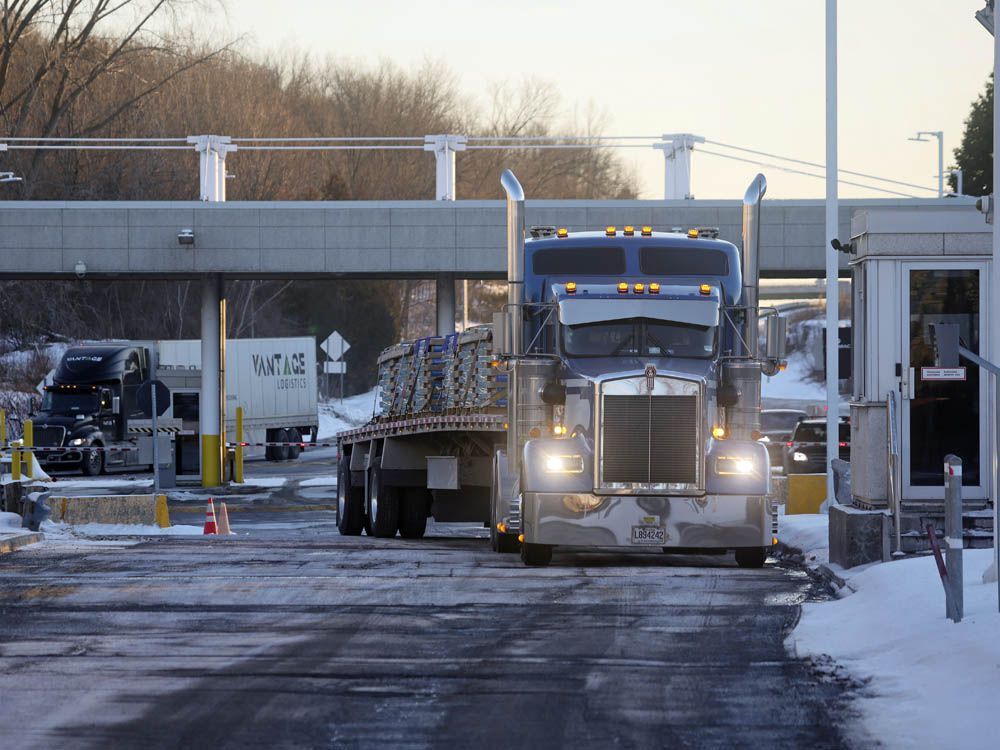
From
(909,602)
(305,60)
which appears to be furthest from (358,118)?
(909,602)

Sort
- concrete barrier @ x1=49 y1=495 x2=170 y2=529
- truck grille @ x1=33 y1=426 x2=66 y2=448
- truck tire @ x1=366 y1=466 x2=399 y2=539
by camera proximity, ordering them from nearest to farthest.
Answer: truck tire @ x1=366 y1=466 x2=399 y2=539, concrete barrier @ x1=49 y1=495 x2=170 y2=529, truck grille @ x1=33 y1=426 x2=66 y2=448

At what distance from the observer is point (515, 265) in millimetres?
19375

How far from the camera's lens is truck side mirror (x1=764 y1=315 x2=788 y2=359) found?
18.7 metres

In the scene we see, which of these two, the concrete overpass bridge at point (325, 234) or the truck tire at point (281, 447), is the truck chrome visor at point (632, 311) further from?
the truck tire at point (281, 447)

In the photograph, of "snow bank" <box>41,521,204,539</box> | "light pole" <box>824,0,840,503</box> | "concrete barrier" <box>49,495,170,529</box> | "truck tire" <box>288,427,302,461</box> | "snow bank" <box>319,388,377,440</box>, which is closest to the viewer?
"snow bank" <box>41,521,204,539</box>

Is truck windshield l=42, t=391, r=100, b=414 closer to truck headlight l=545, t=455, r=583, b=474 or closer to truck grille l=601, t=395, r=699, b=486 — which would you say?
truck headlight l=545, t=455, r=583, b=474

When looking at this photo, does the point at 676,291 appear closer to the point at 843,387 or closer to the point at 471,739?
the point at 471,739

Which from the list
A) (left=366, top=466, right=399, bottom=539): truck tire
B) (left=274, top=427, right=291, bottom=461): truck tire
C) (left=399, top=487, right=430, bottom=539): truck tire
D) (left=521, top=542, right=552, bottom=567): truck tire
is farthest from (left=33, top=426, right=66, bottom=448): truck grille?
(left=521, top=542, right=552, bottom=567): truck tire

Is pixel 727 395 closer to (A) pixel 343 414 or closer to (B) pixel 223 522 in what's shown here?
(B) pixel 223 522

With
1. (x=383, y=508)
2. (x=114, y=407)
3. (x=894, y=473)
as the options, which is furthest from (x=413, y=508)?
(x=114, y=407)

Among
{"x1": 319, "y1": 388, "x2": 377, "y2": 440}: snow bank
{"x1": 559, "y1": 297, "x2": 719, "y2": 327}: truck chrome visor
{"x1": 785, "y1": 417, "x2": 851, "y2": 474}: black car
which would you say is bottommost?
{"x1": 785, "y1": 417, "x2": 851, "y2": 474}: black car

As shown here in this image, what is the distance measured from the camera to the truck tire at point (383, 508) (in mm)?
26250

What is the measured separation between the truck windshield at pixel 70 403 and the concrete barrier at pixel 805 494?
2471 cm

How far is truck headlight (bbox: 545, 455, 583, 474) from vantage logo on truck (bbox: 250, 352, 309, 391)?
38.6m
